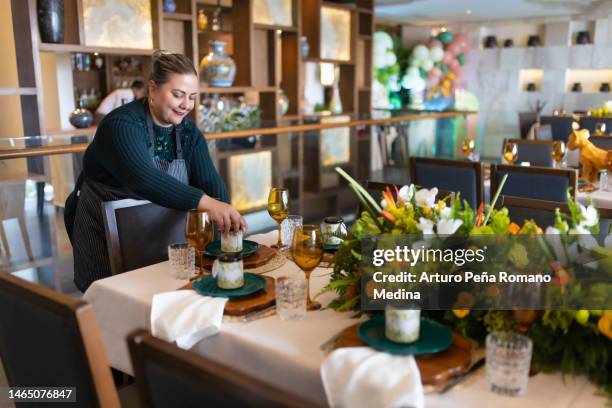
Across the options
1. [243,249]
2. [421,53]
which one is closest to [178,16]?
[243,249]

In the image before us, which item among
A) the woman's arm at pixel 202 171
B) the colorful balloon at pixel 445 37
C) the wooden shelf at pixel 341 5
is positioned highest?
the colorful balloon at pixel 445 37

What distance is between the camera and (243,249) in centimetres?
189

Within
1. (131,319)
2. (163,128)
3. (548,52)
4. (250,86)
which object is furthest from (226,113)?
(548,52)

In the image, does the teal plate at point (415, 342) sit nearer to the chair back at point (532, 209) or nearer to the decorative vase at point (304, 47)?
the chair back at point (532, 209)

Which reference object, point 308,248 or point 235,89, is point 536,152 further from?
point 308,248

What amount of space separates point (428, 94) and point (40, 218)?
9.62m

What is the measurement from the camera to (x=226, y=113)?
4.72 metres

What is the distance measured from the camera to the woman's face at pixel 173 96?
6.81 ft

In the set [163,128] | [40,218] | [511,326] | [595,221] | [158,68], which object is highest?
[158,68]

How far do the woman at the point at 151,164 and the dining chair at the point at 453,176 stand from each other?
1364mm

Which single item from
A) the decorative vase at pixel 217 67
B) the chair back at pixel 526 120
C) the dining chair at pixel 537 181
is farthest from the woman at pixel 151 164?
the chair back at pixel 526 120

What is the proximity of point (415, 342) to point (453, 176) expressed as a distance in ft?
7.01

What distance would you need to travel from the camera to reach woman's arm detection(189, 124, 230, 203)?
2.32 meters

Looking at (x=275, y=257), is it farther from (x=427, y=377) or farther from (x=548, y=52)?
(x=548, y=52)
